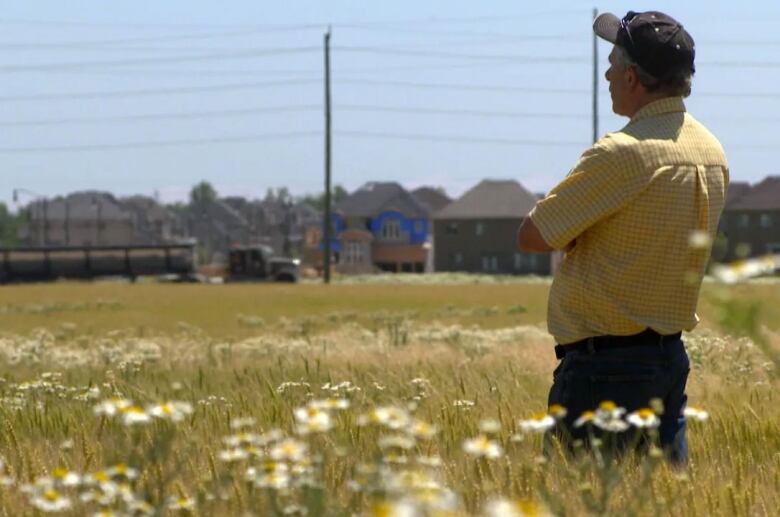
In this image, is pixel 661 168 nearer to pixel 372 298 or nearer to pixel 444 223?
pixel 372 298

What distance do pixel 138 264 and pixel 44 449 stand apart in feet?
236

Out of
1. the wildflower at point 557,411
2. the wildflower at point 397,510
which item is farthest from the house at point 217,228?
the wildflower at point 397,510

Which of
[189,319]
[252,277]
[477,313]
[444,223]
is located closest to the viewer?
[189,319]

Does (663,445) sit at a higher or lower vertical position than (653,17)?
lower

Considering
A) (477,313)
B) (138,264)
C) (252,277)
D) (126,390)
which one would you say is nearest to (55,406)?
(126,390)

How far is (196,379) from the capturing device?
1001 centimetres

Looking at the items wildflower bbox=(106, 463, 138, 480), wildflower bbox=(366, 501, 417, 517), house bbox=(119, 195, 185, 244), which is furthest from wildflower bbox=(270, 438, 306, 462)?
house bbox=(119, 195, 185, 244)

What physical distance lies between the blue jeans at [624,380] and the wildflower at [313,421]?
1.95 meters

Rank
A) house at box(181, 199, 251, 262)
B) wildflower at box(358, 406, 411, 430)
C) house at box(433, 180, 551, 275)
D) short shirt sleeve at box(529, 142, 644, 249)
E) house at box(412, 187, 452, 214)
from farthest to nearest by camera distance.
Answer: house at box(181, 199, 251, 262), house at box(412, 187, 452, 214), house at box(433, 180, 551, 275), short shirt sleeve at box(529, 142, 644, 249), wildflower at box(358, 406, 411, 430)

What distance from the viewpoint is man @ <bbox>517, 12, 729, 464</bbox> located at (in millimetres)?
5340

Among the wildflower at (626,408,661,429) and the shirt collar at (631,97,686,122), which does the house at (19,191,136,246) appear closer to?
the shirt collar at (631,97,686,122)

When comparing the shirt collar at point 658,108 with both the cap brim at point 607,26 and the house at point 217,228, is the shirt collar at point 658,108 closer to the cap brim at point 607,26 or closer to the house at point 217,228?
the cap brim at point 607,26

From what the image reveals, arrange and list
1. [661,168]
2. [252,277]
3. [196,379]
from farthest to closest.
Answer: [252,277], [196,379], [661,168]

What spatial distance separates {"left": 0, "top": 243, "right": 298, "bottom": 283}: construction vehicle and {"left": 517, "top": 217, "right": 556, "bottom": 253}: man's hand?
66.2 meters
